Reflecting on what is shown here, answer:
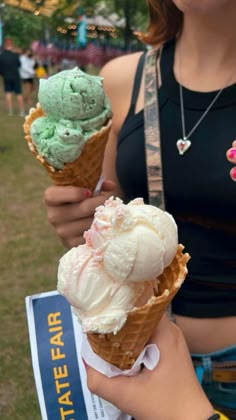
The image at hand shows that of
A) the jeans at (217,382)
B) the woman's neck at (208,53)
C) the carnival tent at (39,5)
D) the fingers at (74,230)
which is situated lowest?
the carnival tent at (39,5)

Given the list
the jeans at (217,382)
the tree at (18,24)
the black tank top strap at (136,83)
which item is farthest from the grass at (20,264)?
the tree at (18,24)

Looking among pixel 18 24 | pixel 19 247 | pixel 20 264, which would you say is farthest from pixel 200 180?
pixel 18 24

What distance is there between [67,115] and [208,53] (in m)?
0.50

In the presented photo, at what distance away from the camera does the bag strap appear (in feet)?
5.15

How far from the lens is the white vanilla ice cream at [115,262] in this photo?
3.62 feet

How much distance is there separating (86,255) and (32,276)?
12.5ft

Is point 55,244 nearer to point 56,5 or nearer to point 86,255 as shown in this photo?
point 86,255

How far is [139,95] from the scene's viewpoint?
171cm

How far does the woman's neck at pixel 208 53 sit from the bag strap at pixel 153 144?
0.11 metres

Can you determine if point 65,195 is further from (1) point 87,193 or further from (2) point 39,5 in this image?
(2) point 39,5

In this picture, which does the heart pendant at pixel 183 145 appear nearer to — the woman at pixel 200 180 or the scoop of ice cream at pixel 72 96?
the woman at pixel 200 180

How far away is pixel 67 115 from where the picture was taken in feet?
5.40

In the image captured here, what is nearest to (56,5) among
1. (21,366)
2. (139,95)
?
(21,366)

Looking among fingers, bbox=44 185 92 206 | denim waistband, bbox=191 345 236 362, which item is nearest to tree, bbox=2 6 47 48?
fingers, bbox=44 185 92 206
